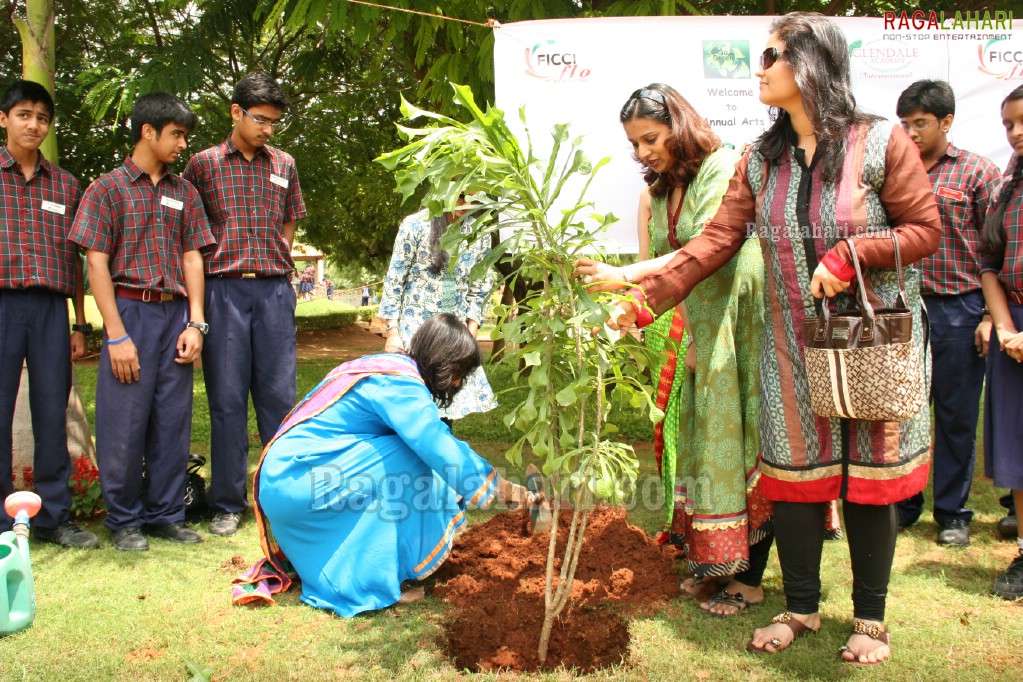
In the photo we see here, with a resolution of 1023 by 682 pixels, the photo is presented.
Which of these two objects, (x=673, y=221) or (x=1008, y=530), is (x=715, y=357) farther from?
(x=1008, y=530)

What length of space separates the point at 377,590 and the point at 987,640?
2.19 m

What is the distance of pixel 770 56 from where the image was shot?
2.77m

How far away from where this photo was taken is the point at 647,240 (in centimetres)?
381

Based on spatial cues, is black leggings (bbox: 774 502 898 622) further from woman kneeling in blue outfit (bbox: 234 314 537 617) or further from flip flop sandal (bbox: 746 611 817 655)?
woman kneeling in blue outfit (bbox: 234 314 537 617)

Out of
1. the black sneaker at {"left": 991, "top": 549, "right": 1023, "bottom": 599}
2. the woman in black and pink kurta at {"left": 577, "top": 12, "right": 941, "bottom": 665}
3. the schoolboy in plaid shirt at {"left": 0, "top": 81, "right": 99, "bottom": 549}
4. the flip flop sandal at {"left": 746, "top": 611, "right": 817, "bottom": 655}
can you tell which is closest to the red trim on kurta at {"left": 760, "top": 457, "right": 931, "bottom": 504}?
the woman in black and pink kurta at {"left": 577, "top": 12, "right": 941, "bottom": 665}

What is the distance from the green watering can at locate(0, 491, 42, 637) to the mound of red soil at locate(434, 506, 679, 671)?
4.95ft

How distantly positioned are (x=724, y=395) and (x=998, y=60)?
311 cm

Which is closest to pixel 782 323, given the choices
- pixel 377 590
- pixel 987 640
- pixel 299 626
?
pixel 987 640

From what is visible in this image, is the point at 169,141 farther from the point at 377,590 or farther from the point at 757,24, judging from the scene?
the point at 757,24

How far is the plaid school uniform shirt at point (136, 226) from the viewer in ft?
13.2

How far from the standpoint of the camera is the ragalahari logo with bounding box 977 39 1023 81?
4.89m

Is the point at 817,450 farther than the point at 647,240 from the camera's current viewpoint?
No

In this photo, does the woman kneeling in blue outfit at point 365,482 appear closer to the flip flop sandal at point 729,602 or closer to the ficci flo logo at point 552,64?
the flip flop sandal at point 729,602

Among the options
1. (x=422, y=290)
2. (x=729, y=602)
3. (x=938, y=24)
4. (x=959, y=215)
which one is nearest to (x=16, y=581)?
(x=422, y=290)
